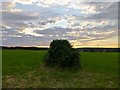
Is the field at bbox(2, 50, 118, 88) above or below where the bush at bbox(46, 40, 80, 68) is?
below

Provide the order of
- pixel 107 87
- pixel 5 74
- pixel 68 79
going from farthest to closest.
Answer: pixel 5 74 < pixel 68 79 < pixel 107 87

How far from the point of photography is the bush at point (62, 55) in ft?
75.5

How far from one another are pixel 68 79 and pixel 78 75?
4.58ft

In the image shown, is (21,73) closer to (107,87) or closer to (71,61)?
(71,61)

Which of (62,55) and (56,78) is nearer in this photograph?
(56,78)

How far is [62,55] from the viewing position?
23297 mm

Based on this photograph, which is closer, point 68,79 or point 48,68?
point 68,79

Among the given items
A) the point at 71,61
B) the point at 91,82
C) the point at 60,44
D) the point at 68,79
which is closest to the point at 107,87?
the point at 91,82

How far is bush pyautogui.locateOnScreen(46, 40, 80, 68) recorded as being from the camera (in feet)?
75.5

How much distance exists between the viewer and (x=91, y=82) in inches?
794

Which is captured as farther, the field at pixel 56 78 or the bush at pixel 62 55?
the bush at pixel 62 55

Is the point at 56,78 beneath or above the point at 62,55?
beneath

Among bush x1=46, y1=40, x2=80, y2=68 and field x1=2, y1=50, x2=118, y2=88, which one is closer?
field x1=2, y1=50, x2=118, y2=88

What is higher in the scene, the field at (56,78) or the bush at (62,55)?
the bush at (62,55)
